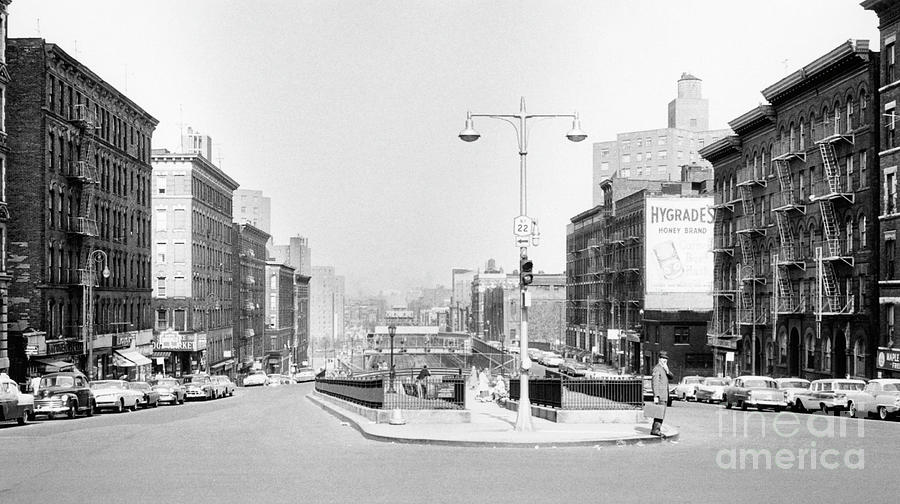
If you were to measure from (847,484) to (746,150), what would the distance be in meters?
64.2

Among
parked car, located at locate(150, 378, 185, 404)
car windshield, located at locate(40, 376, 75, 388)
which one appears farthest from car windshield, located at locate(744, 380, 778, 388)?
parked car, located at locate(150, 378, 185, 404)

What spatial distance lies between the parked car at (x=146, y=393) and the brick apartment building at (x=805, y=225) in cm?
3673

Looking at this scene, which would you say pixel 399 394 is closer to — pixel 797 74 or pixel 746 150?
pixel 797 74

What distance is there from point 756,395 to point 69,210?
4672 cm

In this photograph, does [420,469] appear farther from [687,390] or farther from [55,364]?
[55,364]

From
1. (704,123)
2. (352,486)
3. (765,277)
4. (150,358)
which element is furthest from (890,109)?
(704,123)

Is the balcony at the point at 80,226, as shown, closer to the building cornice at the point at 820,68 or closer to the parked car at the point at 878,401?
the building cornice at the point at 820,68

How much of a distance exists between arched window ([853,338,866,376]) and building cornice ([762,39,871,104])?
1545cm

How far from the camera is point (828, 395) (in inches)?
1672

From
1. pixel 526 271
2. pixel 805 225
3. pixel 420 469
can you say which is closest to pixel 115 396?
pixel 526 271

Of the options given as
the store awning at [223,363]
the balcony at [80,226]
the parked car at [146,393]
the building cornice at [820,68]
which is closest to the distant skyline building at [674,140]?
the store awning at [223,363]

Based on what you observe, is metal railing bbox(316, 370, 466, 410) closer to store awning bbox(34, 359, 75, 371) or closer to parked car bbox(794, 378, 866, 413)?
parked car bbox(794, 378, 866, 413)

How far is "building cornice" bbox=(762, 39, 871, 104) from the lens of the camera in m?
58.0

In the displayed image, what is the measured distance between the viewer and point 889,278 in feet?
181
